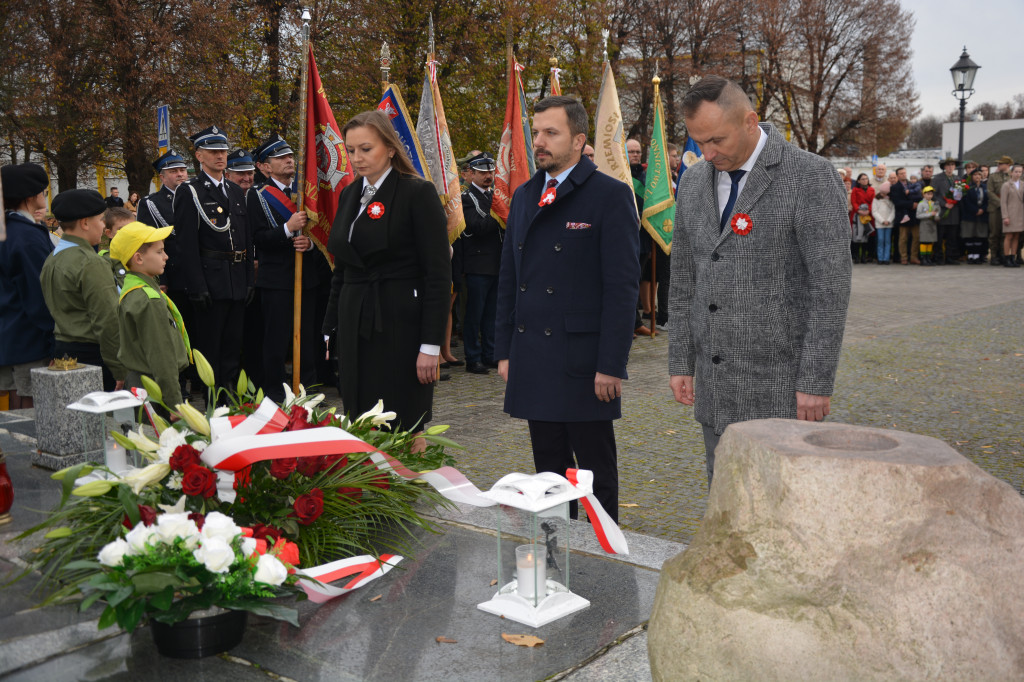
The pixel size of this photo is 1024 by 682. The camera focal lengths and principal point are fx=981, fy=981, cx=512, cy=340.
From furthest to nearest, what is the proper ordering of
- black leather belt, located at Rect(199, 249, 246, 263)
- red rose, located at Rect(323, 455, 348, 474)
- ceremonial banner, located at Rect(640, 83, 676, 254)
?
ceremonial banner, located at Rect(640, 83, 676, 254) → black leather belt, located at Rect(199, 249, 246, 263) → red rose, located at Rect(323, 455, 348, 474)

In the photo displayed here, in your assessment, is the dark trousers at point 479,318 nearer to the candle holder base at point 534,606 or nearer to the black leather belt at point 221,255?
the black leather belt at point 221,255

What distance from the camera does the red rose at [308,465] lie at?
3843 mm

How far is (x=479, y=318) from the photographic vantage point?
411 inches

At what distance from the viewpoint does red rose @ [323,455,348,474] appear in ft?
12.9

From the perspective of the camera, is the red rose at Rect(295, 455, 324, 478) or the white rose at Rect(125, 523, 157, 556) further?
the red rose at Rect(295, 455, 324, 478)

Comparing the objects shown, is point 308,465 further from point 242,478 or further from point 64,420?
point 64,420

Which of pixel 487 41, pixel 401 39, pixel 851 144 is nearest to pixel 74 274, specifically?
pixel 401 39

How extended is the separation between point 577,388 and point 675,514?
58.3 inches

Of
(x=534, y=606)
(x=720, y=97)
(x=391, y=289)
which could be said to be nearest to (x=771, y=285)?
(x=720, y=97)

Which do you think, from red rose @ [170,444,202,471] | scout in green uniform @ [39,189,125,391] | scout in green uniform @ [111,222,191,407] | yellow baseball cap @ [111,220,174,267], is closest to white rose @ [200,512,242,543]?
red rose @ [170,444,202,471]

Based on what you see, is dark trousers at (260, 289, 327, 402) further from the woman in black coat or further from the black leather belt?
the woman in black coat

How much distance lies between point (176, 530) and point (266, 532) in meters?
0.48

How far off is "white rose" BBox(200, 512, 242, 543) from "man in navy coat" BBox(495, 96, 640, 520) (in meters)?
1.64

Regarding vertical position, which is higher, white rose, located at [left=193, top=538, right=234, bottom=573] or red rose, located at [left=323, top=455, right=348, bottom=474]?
red rose, located at [left=323, top=455, right=348, bottom=474]
